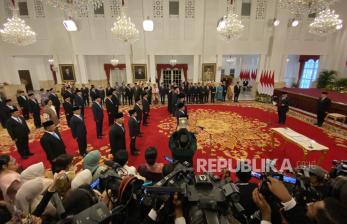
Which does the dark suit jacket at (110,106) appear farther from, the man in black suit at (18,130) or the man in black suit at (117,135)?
the man in black suit at (117,135)

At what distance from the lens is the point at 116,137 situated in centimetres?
410

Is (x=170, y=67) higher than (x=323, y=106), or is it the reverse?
(x=170, y=67)

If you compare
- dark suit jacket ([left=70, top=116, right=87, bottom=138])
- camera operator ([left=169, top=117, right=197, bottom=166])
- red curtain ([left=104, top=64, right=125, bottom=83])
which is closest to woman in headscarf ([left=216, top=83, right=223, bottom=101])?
red curtain ([left=104, top=64, right=125, bottom=83])

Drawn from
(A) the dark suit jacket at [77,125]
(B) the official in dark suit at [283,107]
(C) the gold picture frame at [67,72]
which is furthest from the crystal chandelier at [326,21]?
(C) the gold picture frame at [67,72]

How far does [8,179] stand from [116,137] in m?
2.07

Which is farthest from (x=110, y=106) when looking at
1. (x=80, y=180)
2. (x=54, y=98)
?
(x=80, y=180)

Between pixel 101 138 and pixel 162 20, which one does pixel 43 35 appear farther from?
pixel 101 138

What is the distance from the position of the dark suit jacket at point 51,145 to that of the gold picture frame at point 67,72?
35.4 feet

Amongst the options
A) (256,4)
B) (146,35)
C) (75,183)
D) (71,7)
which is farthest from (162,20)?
(75,183)

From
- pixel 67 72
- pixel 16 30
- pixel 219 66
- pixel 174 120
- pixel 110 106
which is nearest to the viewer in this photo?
pixel 110 106

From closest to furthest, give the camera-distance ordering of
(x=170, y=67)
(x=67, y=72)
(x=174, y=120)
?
1. (x=174, y=120)
2. (x=67, y=72)
3. (x=170, y=67)

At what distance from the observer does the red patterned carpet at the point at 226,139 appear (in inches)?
196

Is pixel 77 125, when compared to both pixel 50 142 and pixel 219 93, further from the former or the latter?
pixel 219 93

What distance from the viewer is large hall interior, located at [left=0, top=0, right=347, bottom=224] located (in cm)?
143
